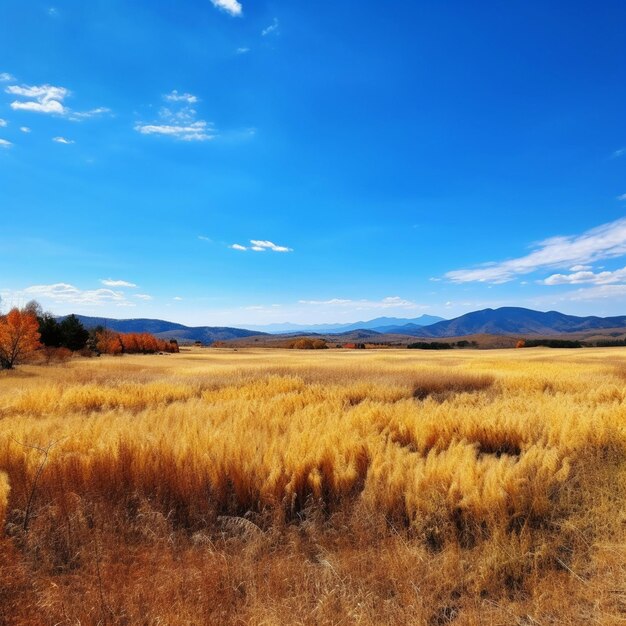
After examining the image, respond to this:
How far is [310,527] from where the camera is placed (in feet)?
13.6

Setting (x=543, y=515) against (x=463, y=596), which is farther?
(x=543, y=515)

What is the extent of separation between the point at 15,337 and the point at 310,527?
37132 mm

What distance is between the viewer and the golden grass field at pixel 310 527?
296cm

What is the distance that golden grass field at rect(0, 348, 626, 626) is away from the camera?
117 inches

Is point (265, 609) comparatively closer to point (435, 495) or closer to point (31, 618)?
point (31, 618)

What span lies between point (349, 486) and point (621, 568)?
266 cm

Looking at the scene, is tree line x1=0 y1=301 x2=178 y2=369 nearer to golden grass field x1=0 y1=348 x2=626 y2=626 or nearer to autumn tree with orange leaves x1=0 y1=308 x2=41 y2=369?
autumn tree with orange leaves x1=0 y1=308 x2=41 y2=369

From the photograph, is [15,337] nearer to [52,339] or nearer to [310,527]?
[52,339]

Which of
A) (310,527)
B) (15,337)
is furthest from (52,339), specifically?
(310,527)

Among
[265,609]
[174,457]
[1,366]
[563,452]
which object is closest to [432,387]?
[563,452]

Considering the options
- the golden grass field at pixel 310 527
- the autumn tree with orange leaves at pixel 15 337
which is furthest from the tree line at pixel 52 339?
the golden grass field at pixel 310 527

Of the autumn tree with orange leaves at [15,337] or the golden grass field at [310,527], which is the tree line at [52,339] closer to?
the autumn tree with orange leaves at [15,337]

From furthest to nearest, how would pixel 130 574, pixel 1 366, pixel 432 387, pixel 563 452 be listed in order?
pixel 1 366 < pixel 432 387 < pixel 563 452 < pixel 130 574

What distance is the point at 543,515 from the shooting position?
4.29m
